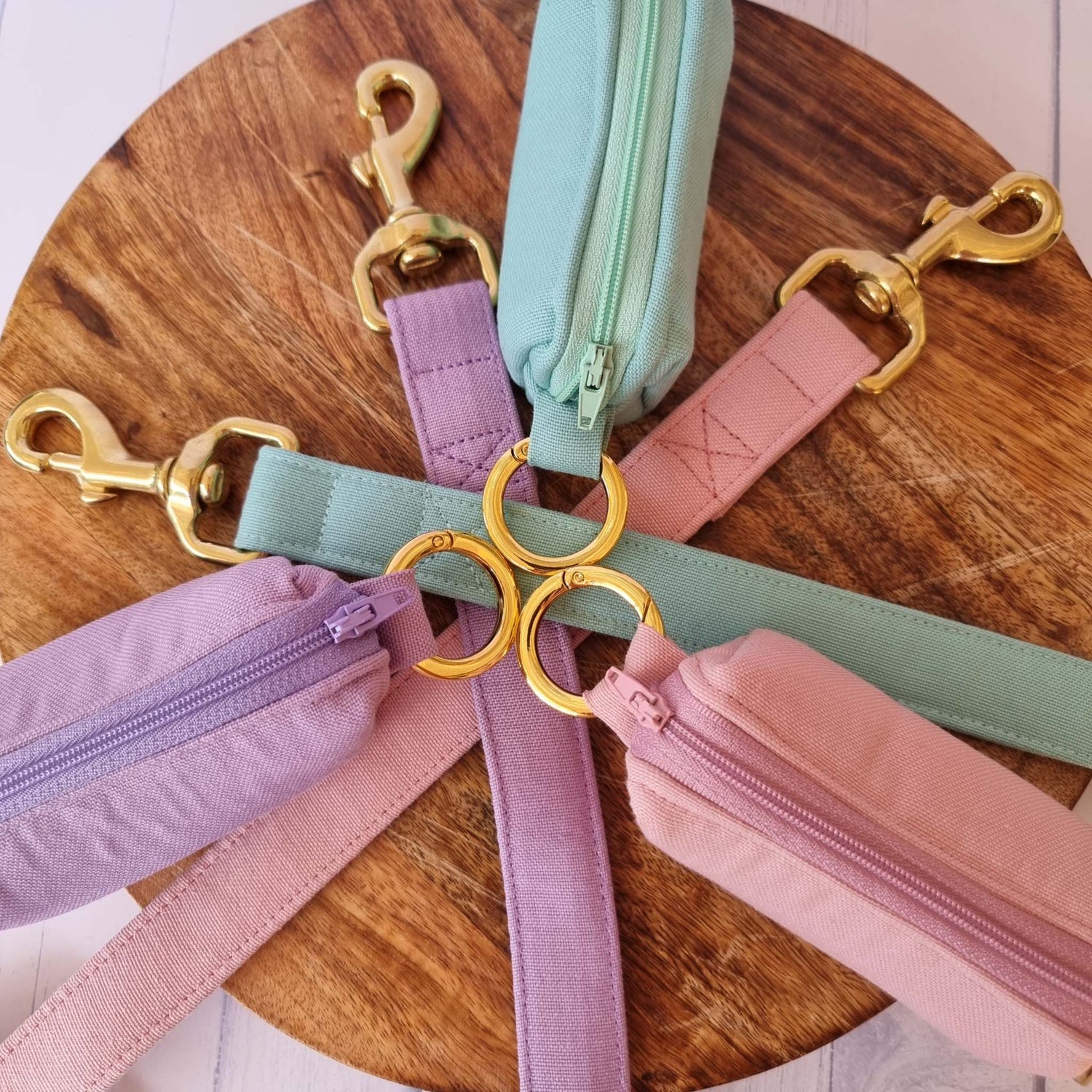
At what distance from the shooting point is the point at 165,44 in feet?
4.58

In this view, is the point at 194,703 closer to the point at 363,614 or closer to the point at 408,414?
the point at 363,614

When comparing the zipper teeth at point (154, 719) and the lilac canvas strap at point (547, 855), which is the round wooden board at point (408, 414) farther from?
the zipper teeth at point (154, 719)

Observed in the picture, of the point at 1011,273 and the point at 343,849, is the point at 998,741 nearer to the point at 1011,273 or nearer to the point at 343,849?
the point at 1011,273

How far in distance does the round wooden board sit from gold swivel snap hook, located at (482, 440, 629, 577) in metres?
0.08

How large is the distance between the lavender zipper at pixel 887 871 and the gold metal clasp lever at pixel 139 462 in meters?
0.44

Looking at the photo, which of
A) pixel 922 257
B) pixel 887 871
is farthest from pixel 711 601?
pixel 922 257

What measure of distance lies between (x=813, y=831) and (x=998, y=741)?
0.24 meters

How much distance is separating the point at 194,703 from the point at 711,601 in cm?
41

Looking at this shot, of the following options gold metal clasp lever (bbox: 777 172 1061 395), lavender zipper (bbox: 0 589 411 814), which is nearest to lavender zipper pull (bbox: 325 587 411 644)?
lavender zipper (bbox: 0 589 411 814)

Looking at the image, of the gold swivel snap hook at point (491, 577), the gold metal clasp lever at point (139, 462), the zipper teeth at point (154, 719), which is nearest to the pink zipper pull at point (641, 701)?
the gold swivel snap hook at point (491, 577)

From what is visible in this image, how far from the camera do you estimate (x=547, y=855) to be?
0.77 m

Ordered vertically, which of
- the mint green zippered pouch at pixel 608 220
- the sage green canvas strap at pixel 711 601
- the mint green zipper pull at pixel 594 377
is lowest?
the sage green canvas strap at pixel 711 601

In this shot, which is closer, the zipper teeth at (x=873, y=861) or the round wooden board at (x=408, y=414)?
the zipper teeth at (x=873, y=861)

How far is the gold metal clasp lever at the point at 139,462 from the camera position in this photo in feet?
2.58
